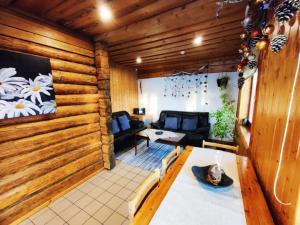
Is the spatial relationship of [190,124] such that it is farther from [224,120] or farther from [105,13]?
[105,13]

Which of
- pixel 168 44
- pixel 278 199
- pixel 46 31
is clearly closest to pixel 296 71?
pixel 278 199

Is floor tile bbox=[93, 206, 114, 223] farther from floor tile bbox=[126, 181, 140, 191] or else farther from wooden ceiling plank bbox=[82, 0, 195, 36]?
wooden ceiling plank bbox=[82, 0, 195, 36]

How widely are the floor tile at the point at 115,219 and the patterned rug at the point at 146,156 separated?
116 cm

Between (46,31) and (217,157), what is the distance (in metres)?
2.78

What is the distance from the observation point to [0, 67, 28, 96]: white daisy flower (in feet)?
4.95

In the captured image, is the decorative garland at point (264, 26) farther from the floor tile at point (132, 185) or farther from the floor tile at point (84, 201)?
the floor tile at point (84, 201)

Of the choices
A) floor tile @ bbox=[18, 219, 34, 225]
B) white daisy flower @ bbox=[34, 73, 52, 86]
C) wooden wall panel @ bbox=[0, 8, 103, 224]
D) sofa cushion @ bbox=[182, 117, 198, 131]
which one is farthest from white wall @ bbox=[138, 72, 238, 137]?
floor tile @ bbox=[18, 219, 34, 225]

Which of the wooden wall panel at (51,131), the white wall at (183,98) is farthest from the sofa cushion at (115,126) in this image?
the white wall at (183,98)

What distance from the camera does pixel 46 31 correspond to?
1.91 m

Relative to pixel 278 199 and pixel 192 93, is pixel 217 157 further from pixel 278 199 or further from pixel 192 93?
pixel 192 93

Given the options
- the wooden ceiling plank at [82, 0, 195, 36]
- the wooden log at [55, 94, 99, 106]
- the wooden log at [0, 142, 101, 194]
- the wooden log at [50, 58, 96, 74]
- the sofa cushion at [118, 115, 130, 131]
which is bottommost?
the wooden log at [0, 142, 101, 194]

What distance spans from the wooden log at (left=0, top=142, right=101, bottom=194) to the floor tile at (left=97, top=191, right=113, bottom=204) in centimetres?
75

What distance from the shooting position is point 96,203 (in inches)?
80.7

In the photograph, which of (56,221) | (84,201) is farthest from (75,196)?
(56,221)
